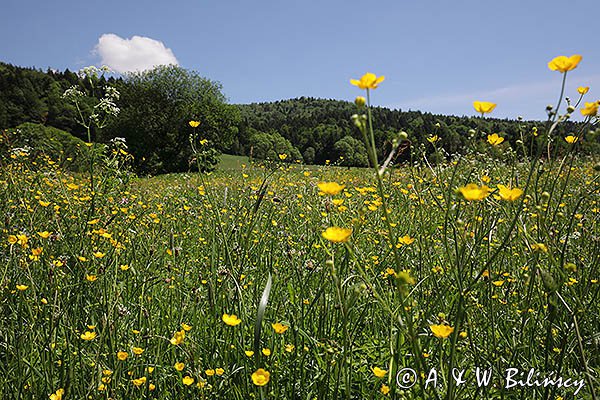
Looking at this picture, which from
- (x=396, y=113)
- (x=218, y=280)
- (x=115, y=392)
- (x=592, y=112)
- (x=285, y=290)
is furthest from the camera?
(x=396, y=113)

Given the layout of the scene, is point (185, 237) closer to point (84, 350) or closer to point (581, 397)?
point (84, 350)

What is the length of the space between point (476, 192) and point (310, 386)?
0.90m

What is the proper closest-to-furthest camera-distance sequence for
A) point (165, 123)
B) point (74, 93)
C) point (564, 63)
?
point (564, 63), point (74, 93), point (165, 123)

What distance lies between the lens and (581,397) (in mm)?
1298

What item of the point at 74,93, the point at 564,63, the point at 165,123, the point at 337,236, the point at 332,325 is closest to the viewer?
the point at 337,236

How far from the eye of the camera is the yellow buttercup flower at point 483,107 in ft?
3.52

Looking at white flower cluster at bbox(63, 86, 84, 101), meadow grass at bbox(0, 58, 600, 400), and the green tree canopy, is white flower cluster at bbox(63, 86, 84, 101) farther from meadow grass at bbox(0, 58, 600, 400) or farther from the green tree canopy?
the green tree canopy

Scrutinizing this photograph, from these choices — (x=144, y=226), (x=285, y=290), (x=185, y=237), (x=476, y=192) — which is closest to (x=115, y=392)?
(x=285, y=290)

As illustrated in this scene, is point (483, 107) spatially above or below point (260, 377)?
above

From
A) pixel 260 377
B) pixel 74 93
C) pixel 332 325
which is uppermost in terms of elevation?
pixel 74 93

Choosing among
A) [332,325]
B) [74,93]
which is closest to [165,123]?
[74,93]

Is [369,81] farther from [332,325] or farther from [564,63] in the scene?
[332,325]

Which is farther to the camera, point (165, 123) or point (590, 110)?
point (165, 123)

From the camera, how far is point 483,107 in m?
1.10
